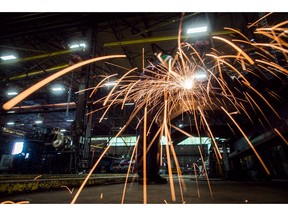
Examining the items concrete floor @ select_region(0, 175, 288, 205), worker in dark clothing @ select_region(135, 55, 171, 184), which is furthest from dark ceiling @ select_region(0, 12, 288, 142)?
concrete floor @ select_region(0, 175, 288, 205)

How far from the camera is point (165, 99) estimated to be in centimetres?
262

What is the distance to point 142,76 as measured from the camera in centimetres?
Answer: 265

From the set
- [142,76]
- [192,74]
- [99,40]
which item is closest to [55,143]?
[142,76]

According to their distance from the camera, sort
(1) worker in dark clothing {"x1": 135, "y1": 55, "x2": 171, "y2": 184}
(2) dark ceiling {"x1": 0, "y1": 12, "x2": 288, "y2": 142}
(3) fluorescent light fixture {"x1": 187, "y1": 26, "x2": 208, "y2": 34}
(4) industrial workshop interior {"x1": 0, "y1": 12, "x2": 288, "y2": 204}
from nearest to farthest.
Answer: (4) industrial workshop interior {"x1": 0, "y1": 12, "x2": 288, "y2": 204}, (1) worker in dark clothing {"x1": 135, "y1": 55, "x2": 171, "y2": 184}, (2) dark ceiling {"x1": 0, "y1": 12, "x2": 288, "y2": 142}, (3) fluorescent light fixture {"x1": 187, "y1": 26, "x2": 208, "y2": 34}

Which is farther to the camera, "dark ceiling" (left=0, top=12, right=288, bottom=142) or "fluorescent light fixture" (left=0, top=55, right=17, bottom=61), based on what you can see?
"fluorescent light fixture" (left=0, top=55, right=17, bottom=61)

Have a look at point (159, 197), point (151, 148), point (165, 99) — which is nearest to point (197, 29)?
point (165, 99)

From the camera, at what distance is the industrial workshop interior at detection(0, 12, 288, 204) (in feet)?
5.85

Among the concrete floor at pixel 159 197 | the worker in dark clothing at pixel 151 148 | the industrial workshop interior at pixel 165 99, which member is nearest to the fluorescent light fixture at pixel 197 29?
the industrial workshop interior at pixel 165 99

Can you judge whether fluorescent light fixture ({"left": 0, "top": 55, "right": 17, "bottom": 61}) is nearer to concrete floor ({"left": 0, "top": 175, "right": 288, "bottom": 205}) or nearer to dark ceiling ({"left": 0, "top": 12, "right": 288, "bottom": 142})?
dark ceiling ({"left": 0, "top": 12, "right": 288, "bottom": 142})

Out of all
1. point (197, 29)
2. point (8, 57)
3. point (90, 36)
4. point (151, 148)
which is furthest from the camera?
point (8, 57)

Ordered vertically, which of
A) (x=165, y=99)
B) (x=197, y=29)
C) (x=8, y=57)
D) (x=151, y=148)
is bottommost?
(x=151, y=148)

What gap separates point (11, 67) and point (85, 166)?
6.24 meters

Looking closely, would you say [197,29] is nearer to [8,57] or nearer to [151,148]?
[151,148]
